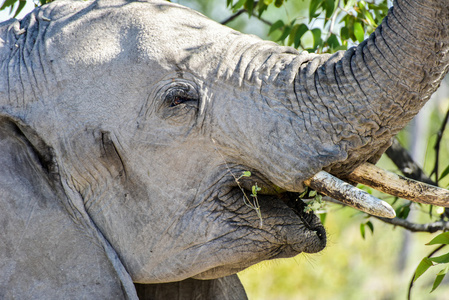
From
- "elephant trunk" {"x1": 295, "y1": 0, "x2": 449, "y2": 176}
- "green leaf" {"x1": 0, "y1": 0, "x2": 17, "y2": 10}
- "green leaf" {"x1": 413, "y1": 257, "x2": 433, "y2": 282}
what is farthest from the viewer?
"green leaf" {"x1": 0, "y1": 0, "x2": 17, "y2": 10}

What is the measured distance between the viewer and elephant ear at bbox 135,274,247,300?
265 cm

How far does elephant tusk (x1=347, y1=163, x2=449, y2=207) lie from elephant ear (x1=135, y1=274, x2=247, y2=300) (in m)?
0.85

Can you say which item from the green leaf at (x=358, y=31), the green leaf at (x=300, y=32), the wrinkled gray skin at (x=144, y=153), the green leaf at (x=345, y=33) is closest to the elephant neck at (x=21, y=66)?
the wrinkled gray skin at (x=144, y=153)

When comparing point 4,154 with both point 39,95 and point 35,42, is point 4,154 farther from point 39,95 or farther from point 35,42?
point 35,42

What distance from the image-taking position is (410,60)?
1.97m

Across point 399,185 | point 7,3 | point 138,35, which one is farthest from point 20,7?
point 399,185

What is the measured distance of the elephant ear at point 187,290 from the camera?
2.65 meters

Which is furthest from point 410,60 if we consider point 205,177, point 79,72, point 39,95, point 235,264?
point 39,95

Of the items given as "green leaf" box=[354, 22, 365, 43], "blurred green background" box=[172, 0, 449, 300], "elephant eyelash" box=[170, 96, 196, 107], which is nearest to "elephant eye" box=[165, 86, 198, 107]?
"elephant eyelash" box=[170, 96, 196, 107]

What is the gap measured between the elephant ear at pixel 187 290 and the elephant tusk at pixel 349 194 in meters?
0.80

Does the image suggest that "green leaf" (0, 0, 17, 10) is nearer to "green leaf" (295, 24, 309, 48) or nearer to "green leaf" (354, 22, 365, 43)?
"green leaf" (295, 24, 309, 48)

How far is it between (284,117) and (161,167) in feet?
1.53

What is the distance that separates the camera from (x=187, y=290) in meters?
2.66

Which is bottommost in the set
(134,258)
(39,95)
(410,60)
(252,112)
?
(134,258)
